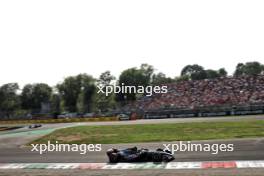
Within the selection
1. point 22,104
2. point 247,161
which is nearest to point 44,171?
point 247,161

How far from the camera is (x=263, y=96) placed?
48.2m

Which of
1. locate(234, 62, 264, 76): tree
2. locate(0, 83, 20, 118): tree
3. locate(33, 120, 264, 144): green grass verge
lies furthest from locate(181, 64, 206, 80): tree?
locate(33, 120, 264, 144): green grass verge

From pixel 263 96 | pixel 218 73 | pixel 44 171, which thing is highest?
pixel 218 73

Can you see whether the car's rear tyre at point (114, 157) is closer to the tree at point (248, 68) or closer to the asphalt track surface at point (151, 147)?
the asphalt track surface at point (151, 147)

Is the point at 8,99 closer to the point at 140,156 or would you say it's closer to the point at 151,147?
the point at 151,147

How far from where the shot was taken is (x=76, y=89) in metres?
114

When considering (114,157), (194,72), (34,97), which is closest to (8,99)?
(34,97)

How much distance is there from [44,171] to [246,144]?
11.4 meters

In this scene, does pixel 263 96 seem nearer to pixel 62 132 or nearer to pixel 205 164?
pixel 62 132

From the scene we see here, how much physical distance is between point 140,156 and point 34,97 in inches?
4227

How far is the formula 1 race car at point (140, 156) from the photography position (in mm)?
19594

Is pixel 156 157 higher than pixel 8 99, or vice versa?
pixel 8 99

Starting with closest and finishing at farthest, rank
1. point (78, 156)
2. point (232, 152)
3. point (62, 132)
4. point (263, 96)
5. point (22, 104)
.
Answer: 1. point (232, 152)
2. point (78, 156)
3. point (62, 132)
4. point (263, 96)
5. point (22, 104)

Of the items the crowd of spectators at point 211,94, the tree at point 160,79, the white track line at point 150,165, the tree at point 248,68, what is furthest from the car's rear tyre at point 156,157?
the tree at point 248,68
